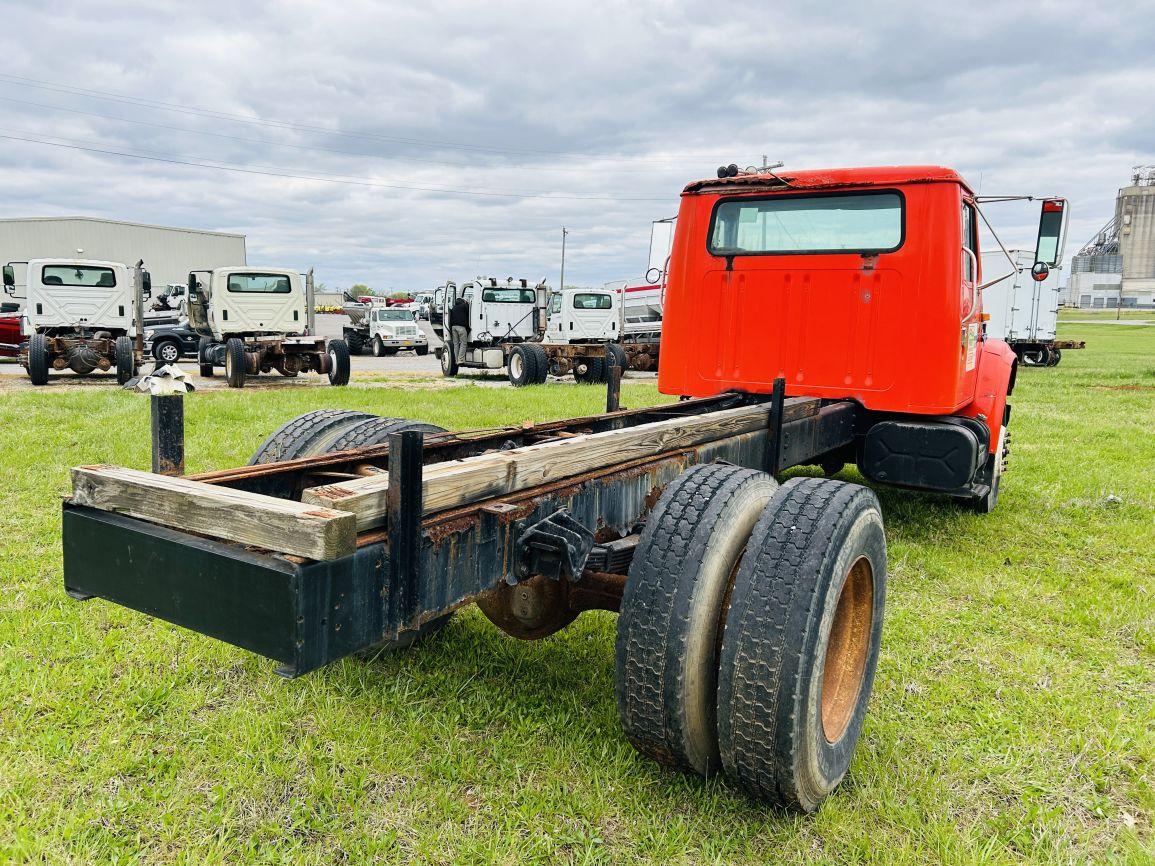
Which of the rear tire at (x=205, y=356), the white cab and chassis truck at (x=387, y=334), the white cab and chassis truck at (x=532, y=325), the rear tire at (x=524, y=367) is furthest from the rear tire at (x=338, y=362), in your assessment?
the white cab and chassis truck at (x=387, y=334)

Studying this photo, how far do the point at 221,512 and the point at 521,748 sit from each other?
1.49 m

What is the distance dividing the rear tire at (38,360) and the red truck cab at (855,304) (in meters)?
13.0

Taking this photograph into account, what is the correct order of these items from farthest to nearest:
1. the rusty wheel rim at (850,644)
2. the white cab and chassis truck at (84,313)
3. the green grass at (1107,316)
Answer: the green grass at (1107,316), the white cab and chassis truck at (84,313), the rusty wheel rim at (850,644)

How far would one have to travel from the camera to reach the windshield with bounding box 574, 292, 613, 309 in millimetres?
19172

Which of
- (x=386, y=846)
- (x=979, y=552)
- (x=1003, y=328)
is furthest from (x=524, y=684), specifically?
(x=1003, y=328)

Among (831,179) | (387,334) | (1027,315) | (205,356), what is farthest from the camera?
(387,334)

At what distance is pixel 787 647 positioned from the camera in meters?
2.20

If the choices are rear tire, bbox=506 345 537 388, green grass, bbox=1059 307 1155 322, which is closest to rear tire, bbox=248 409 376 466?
rear tire, bbox=506 345 537 388

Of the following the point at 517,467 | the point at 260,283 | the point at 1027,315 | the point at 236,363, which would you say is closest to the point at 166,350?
the point at 260,283

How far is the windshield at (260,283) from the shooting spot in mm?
15758

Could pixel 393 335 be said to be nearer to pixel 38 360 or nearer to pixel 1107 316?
pixel 38 360

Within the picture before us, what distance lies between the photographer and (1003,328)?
20.9 meters

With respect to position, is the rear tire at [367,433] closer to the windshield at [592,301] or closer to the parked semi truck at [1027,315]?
the windshield at [592,301]

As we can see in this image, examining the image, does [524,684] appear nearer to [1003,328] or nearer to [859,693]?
[859,693]
